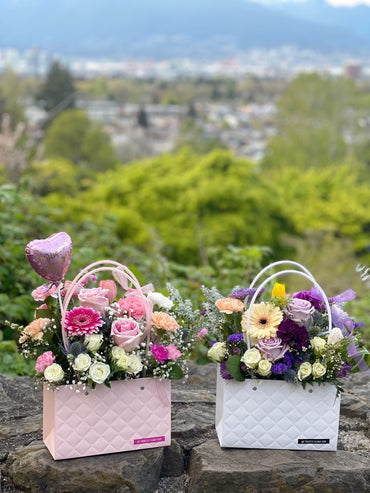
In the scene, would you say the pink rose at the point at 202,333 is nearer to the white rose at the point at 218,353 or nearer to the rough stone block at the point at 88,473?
the white rose at the point at 218,353

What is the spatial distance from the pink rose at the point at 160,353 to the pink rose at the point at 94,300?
0.60ft

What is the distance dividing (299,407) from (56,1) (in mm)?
191365

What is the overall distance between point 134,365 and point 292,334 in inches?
18.1

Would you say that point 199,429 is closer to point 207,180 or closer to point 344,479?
point 344,479

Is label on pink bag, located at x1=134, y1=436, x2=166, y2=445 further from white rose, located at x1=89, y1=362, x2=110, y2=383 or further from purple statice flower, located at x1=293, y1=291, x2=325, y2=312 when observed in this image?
purple statice flower, located at x1=293, y1=291, x2=325, y2=312

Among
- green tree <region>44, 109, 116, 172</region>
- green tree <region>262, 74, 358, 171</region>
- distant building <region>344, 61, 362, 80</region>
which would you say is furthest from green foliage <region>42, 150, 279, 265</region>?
distant building <region>344, 61, 362, 80</region>

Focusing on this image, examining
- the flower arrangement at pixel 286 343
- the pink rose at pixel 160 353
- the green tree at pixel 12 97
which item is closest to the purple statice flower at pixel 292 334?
the flower arrangement at pixel 286 343

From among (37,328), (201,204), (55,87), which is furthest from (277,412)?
(55,87)

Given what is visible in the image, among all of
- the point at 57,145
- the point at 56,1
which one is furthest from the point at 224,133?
the point at 56,1

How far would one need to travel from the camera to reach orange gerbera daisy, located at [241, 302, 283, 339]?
6.50ft

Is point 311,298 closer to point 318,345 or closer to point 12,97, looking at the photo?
point 318,345

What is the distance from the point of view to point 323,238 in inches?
781

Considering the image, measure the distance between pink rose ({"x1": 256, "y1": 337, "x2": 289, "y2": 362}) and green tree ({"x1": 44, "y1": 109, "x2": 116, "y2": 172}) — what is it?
34.8m

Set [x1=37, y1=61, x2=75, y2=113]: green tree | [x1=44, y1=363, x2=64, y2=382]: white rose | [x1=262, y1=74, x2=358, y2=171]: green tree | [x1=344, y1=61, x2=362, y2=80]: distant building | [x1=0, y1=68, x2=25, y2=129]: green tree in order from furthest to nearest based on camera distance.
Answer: [x1=344, y1=61, x2=362, y2=80]: distant building, [x1=37, y1=61, x2=75, y2=113]: green tree, [x1=262, y1=74, x2=358, y2=171]: green tree, [x1=0, y1=68, x2=25, y2=129]: green tree, [x1=44, y1=363, x2=64, y2=382]: white rose
